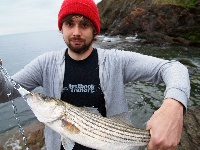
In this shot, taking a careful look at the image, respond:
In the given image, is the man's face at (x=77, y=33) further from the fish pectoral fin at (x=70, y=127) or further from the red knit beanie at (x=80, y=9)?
the fish pectoral fin at (x=70, y=127)

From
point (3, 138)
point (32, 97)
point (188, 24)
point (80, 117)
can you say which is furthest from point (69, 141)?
point (188, 24)

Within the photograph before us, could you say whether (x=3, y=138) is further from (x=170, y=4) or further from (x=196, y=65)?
(x=170, y=4)

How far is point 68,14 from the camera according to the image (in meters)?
3.90

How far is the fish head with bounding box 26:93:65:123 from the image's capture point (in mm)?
3057

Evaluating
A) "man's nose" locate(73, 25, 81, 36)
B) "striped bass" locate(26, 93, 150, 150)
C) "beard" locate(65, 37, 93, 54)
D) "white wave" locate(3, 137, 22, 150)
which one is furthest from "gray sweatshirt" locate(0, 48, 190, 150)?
"white wave" locate(3, 137, 22, 150)

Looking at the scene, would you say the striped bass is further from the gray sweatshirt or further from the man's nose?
the man's nose

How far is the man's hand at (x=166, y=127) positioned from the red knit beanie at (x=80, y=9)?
2105 millimetres

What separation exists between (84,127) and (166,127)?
1.04 meters

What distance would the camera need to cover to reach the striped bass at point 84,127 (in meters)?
2.96

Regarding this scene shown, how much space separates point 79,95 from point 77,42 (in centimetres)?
84

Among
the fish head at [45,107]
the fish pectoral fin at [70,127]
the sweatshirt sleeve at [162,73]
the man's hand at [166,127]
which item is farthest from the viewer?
the fish head at [45,107]

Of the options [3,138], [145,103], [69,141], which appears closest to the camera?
[69,141]

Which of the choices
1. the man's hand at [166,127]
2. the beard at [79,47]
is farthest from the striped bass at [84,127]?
the beard at [79,47]

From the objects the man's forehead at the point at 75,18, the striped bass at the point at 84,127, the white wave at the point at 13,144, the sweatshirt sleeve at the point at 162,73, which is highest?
the man's forehead at the point at 75,18
